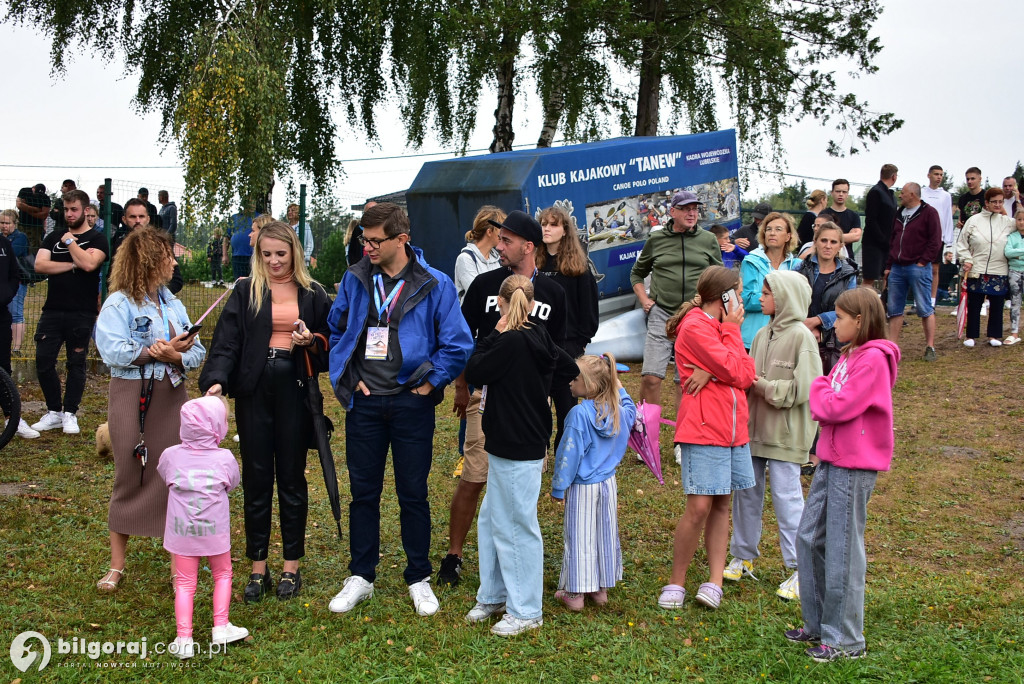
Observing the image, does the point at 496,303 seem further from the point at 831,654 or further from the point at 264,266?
the point at 831,654

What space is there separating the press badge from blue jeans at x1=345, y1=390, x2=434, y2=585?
21cm

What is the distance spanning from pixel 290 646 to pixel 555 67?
1355 cm

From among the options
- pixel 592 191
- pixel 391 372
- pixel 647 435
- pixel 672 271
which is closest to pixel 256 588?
pixel 391 372

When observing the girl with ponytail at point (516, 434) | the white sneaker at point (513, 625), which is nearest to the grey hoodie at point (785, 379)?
the girl with ponytail at point (516, 434)

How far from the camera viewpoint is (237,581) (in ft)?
17.2

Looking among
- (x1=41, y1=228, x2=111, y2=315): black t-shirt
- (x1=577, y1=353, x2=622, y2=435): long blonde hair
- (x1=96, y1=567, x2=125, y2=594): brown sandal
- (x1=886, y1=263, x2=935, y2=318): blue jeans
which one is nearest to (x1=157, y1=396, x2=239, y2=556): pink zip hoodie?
(x1=96, y1=567, x2=125, y2=594): brown sandal

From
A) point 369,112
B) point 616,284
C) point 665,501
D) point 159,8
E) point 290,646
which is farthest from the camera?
point 369,112

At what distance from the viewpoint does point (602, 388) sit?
4.98 metres

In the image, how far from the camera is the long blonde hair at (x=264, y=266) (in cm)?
494

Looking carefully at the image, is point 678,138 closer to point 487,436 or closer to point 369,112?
point 369,112

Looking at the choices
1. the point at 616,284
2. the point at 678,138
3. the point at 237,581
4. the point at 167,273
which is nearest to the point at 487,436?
the point at 237,581

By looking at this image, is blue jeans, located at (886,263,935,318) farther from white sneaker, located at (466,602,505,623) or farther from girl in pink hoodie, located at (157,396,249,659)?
girl in pink hoodie, located at (157,396,249,659)

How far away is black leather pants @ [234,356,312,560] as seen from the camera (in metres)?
4.92

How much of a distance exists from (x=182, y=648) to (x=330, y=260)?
11.6 meters
